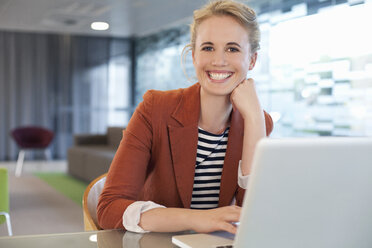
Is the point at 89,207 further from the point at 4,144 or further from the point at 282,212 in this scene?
the point at 4,144

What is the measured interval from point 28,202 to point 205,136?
369 cm

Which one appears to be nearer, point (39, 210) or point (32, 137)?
point (39, 210)

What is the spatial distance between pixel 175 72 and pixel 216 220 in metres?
4.86

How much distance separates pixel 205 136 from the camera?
136cm

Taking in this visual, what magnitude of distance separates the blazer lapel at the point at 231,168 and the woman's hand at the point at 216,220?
0.35 meters

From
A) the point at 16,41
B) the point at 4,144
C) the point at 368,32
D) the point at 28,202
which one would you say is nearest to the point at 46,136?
the point at 4,144

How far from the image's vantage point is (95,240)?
A: 3.38 feet

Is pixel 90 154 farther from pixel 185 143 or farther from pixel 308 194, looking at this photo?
pixel 308 194

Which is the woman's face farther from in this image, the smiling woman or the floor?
the floor

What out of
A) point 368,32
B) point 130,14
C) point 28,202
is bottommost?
point 28,202

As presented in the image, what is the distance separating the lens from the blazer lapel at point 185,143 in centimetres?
129

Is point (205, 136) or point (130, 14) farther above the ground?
point (130, 14)

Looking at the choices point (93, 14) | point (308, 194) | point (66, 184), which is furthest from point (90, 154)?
point (308, 194)

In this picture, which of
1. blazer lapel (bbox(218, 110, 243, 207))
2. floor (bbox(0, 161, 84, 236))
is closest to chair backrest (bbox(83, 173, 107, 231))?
blazer lapel (bbox(218, 110, 243, 207))
